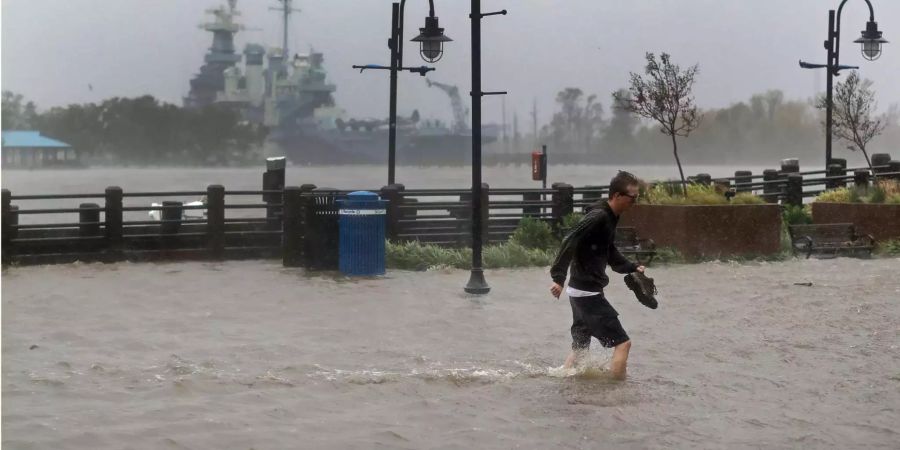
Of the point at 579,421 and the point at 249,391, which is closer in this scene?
the point at 579,421

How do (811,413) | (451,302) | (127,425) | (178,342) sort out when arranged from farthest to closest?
(451,302)
(178,342)
(811,413)
(127,425)

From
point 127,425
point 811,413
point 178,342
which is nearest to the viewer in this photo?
point 127,425

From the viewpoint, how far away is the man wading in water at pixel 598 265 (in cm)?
895

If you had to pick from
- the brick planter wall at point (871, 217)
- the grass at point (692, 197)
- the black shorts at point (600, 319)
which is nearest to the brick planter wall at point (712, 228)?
the grass at point (692, 197)

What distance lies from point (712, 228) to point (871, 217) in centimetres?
405

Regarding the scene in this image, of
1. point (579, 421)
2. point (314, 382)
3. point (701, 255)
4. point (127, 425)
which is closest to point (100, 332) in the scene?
point (314, 382)

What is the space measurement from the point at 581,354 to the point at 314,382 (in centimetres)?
213

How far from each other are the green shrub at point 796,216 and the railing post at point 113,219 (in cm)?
1235

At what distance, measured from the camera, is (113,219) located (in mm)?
19500

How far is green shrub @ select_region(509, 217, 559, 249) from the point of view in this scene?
2098 centimetres

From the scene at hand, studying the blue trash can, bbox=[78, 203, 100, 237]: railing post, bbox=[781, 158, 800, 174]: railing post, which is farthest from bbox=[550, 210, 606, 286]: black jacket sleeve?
bbox=[781, 158, 800, 174]: railing post

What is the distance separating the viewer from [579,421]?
318 inches

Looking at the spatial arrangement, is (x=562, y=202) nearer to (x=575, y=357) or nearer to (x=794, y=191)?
(x=794, y=191)

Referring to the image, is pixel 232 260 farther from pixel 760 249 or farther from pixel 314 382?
pixel 314 382
